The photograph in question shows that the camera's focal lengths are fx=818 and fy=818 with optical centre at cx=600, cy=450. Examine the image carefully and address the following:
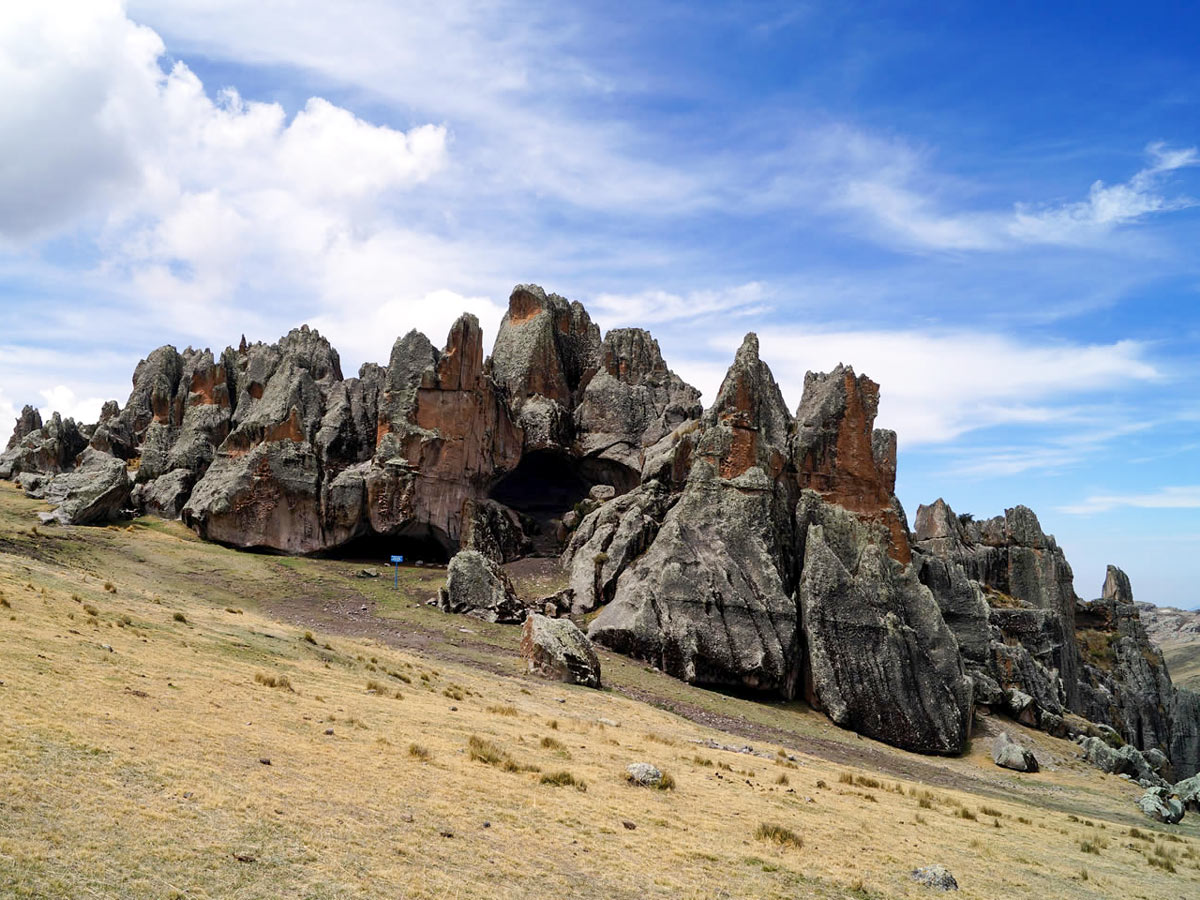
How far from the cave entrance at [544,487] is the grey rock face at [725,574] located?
26.2 metres

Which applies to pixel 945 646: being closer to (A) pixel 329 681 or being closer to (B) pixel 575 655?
(B) pixel 575 655

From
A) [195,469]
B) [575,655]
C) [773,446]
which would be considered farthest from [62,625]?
[195,469]

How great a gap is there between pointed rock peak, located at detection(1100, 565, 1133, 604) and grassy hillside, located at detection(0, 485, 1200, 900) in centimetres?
7503

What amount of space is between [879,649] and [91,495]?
5102 centimetres

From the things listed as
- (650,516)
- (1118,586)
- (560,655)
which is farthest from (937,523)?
(560,655)

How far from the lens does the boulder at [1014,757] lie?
126ft

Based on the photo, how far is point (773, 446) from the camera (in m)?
50.3

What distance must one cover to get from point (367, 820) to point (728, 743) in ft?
61.7

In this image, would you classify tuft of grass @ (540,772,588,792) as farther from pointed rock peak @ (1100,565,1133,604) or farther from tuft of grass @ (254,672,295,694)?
pointed rock peak @ (1100,565,1133,604)

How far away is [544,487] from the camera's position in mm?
81188

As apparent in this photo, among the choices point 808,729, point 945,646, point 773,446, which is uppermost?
point 773,446

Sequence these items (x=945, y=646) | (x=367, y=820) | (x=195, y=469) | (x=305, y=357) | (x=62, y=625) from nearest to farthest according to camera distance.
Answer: (x=367, y=820) < (x=62, y=625) < (x=945, y=646) < (x=195, y=469) < (x=305, y=357)

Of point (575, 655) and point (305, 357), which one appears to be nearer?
point (575, 655)

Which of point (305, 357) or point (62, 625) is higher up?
point (305, 357)
